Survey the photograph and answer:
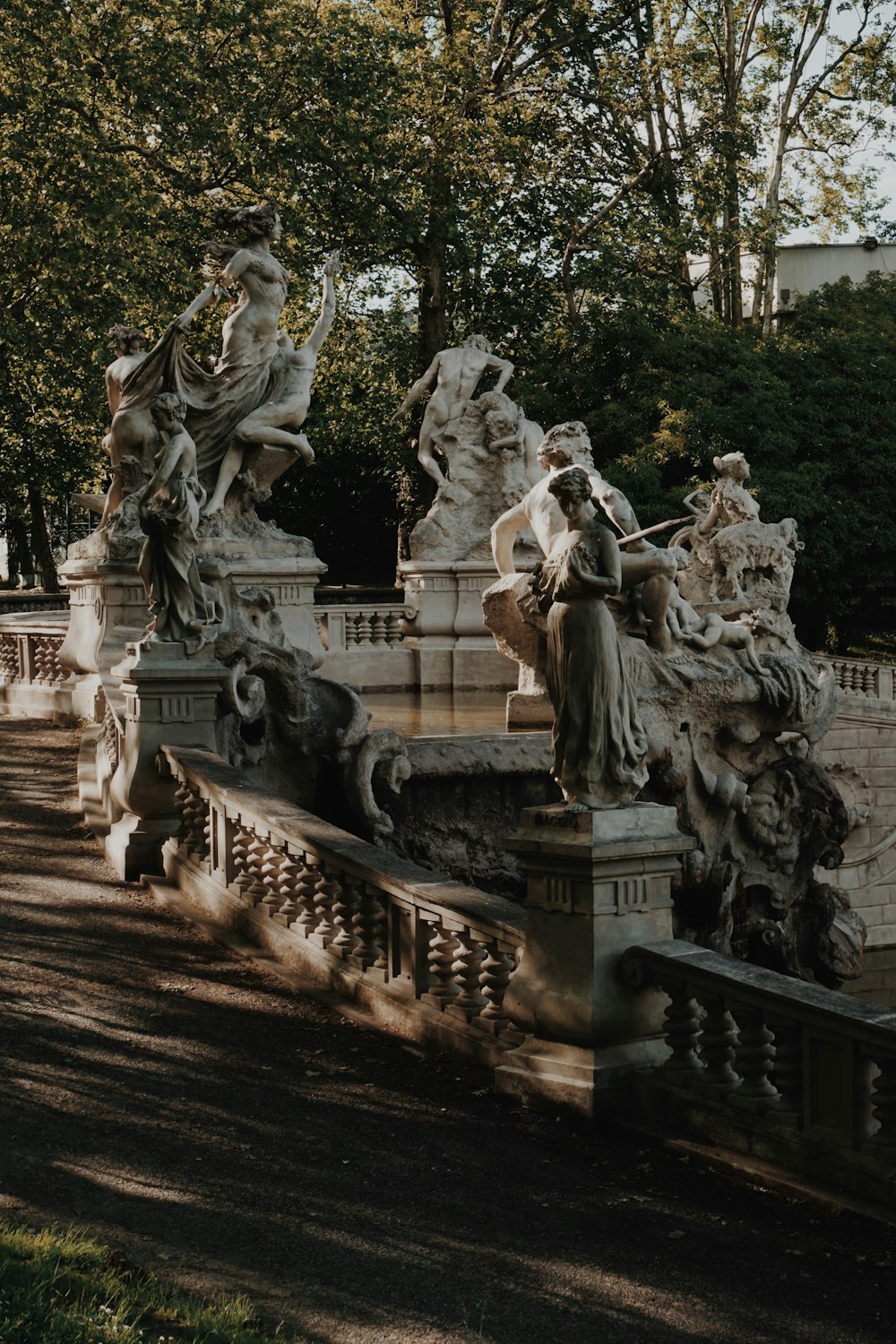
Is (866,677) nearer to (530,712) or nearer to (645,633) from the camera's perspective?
(645,633)

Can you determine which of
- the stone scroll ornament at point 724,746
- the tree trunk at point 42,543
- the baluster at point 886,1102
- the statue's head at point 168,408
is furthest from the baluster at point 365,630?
the tree trunk at point 42,543

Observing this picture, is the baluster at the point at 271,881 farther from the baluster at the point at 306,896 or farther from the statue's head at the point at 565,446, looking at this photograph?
the statue's head at the point at 565,446

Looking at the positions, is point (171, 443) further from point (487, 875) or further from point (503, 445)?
point (503, 445)

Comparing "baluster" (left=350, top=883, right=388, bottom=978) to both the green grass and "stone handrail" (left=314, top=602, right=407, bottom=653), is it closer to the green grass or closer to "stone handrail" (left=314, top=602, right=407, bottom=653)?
the green grass

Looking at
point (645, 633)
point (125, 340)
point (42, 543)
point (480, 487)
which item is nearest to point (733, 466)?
point (480, 487)

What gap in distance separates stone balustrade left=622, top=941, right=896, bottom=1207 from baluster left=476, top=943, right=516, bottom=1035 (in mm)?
836

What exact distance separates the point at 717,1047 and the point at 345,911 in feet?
9.08

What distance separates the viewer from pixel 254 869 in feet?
33.2

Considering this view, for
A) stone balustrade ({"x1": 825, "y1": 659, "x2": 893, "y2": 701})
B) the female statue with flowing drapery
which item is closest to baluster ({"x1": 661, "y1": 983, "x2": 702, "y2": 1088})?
the female statue with flowing drapery

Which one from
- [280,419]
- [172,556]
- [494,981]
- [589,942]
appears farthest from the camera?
[280,419]

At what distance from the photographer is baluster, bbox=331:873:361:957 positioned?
8902 mm

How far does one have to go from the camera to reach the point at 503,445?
21.9 metres

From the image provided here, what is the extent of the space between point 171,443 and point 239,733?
219cm

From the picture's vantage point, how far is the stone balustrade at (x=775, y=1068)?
19.6 ft
